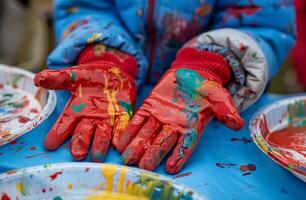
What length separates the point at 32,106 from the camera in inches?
38.5

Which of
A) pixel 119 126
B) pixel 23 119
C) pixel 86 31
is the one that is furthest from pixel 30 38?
pixel 119 126

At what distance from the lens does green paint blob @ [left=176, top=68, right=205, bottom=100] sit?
84 cm

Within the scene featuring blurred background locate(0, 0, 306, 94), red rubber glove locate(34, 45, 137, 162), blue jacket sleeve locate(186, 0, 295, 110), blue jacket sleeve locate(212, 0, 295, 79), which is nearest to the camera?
red rubber glove locate(34, 45, 137, 162)

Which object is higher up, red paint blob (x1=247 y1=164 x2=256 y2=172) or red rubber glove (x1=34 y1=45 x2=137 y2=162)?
red rubber glove (x1=34 y1=45 x2=137 y2=162)

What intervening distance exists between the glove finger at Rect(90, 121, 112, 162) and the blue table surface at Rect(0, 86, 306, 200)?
2 cm

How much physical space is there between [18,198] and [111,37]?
0.41 metres

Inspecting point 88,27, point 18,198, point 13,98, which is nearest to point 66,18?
point 88,27

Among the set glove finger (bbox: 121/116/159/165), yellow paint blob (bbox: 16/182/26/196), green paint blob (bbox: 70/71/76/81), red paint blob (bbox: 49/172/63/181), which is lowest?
yellow paint blob (bbox: 16/182/26/196)

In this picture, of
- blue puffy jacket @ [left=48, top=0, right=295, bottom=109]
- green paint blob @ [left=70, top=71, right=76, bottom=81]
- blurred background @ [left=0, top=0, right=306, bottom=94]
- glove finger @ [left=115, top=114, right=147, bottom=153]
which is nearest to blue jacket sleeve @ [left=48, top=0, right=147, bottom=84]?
blue puffy jacket @ [left=48, top=0, right=295, bottom=109]

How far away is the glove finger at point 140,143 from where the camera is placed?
77 cm

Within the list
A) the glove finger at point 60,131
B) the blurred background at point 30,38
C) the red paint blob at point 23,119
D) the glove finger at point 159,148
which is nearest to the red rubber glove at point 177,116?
the glove finger at point 159,148

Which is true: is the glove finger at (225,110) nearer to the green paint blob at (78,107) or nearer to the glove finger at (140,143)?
the glove finger at (140,143)

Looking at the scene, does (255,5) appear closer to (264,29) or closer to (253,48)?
(264,29)

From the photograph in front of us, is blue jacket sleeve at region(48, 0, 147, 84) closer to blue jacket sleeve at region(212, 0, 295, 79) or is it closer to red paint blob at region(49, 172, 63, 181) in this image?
blue jacket sleeve at region(212, 0, 295, 79)
